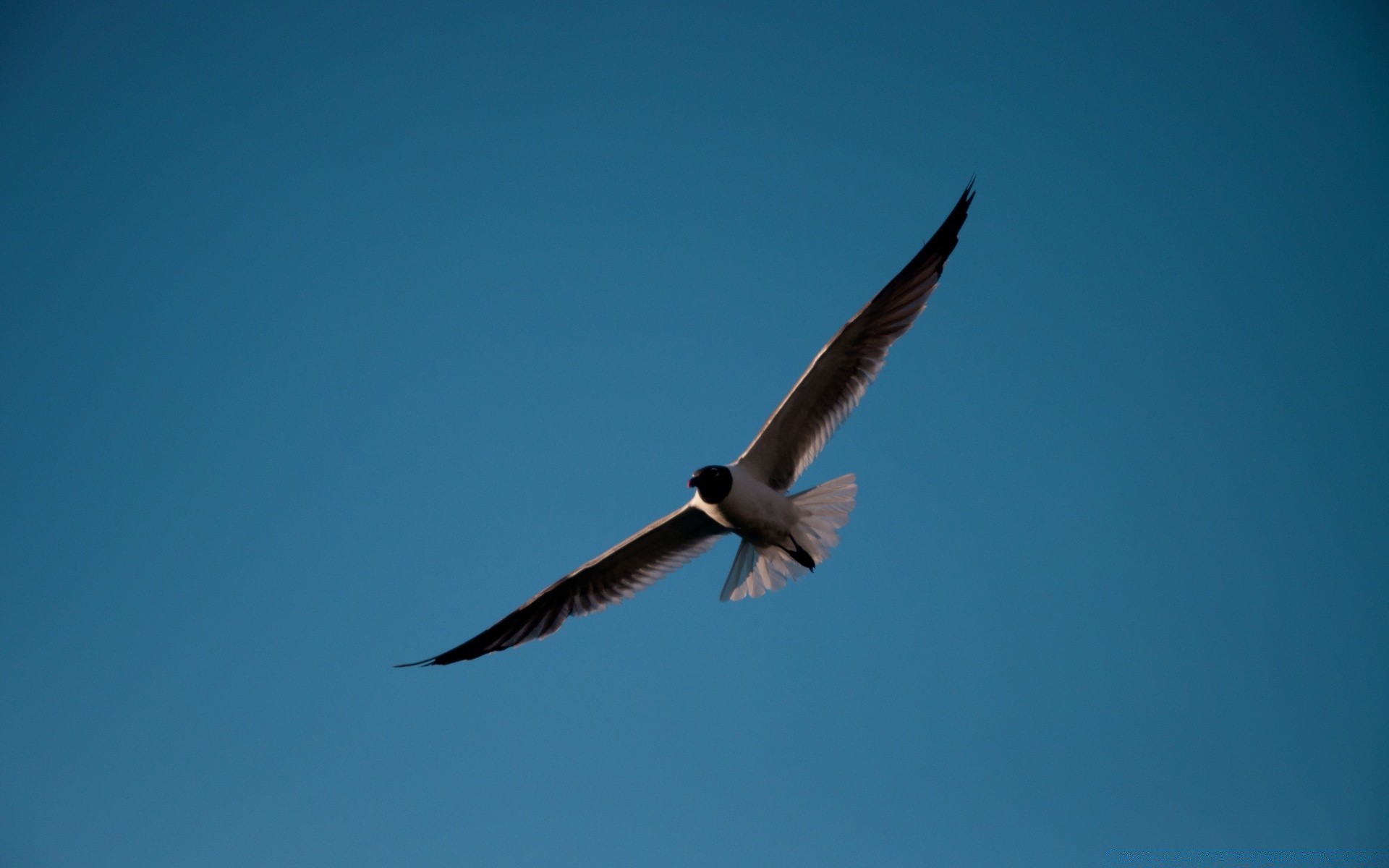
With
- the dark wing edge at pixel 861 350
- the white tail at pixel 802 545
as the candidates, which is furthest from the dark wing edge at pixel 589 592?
the dark wing edge at pixel 861 350

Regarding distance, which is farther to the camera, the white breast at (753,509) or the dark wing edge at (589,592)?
the dark wing edge at (589,592)

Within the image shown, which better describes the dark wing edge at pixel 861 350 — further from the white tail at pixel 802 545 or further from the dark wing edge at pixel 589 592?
the dark wing edge at pixel 589 592

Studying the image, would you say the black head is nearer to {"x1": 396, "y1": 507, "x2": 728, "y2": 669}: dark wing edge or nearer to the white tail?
the white tail

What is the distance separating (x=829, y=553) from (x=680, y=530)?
→ 133 cm

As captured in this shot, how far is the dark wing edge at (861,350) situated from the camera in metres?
7.95

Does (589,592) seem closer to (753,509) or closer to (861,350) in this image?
(753,509)

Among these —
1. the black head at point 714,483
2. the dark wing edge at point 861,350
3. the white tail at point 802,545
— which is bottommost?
the white tail at point 802,545

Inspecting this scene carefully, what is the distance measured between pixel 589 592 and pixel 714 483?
191 cm

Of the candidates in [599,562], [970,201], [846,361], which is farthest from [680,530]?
[970,201]

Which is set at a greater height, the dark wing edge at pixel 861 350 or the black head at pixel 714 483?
the dark wing edge at pixel 861 350

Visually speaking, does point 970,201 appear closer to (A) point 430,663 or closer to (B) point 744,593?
(B) point 744,593

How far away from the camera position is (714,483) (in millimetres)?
7906

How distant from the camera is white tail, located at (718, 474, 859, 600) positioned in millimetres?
8109

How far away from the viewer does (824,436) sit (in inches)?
326
